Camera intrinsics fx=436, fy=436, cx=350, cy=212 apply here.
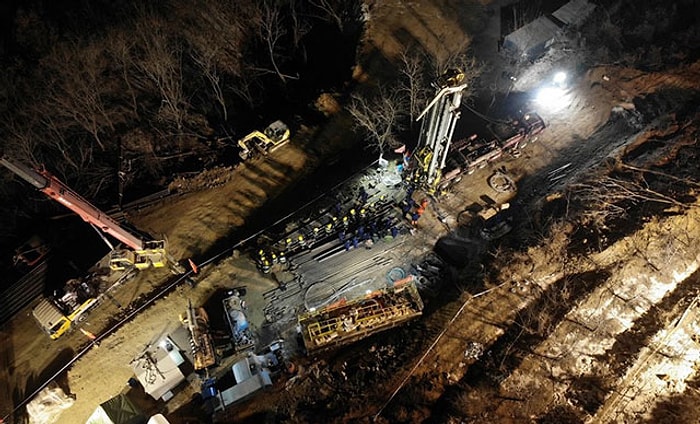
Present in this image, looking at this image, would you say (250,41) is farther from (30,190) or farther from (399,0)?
(30,190)

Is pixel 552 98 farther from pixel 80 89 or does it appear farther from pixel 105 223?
pixel 80 89

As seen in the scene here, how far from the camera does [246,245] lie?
89.5 ft

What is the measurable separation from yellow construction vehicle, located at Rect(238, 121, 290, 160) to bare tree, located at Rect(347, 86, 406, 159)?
17.0 feet

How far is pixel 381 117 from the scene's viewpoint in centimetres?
2911

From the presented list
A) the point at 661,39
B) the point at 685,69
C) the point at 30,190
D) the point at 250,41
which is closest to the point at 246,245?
the point at 30,190

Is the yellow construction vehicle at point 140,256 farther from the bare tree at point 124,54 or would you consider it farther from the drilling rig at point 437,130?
the drilling rig at point 437,130

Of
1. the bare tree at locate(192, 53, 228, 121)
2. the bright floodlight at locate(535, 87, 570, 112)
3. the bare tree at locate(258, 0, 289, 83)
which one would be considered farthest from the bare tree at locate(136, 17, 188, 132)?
the bright floodlight at locate(535, 87, 570, 112)

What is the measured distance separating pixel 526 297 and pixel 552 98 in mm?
17758

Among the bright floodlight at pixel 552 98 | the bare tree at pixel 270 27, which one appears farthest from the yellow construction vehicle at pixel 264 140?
the bright floodlight at pixel 552 98

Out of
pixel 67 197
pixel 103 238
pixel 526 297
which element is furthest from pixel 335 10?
pixel 526 297

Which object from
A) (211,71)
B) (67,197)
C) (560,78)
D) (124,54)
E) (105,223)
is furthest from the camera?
(211,71)

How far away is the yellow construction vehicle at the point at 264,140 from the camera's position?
31.0 m

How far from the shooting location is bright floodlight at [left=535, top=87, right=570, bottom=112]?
3181 centimetres

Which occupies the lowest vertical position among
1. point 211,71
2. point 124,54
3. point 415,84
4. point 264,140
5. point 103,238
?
point 415,84
